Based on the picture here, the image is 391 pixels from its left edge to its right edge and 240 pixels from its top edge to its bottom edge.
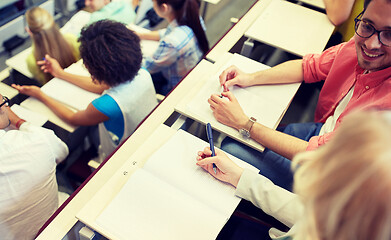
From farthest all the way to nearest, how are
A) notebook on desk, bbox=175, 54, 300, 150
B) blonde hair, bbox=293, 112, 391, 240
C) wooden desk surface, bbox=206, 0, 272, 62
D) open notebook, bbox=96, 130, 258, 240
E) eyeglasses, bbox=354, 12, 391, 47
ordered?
1. wooden desk surface, bbox=206, 0, 272, 62
2. notebook on desk, bbox=175, 54, 300, 150
3. eyeglasses, bbox=354, 12, 391, 47
4. open notebook, bbox=96, 130, 258, 240
5. blonde hair, bbox=293, 112, 391, 240

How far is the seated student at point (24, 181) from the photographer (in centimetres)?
112

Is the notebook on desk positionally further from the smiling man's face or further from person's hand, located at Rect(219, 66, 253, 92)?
the smiling man's face

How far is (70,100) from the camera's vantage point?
A: 5.96 ft

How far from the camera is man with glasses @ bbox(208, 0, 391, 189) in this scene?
1.12 metres

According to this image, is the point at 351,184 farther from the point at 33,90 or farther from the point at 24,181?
the point at 33,90

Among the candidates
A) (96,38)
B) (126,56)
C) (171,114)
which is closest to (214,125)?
(171,114)

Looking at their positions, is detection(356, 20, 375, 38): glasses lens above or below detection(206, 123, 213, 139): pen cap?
above

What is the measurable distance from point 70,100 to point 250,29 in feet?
3.71

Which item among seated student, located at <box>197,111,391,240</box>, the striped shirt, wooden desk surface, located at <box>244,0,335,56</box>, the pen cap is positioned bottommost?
the striped shirt

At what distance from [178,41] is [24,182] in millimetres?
1254

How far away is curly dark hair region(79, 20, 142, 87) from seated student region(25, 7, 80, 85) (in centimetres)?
62

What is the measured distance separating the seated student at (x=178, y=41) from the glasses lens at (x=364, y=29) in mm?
1130

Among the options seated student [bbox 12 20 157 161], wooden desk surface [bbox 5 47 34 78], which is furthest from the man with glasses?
wooden desk surface [bbox 5 47 34 78]

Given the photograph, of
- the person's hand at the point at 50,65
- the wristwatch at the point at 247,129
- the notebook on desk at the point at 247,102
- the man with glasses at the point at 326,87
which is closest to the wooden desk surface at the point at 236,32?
the notebook on desk at the point at 247,102
